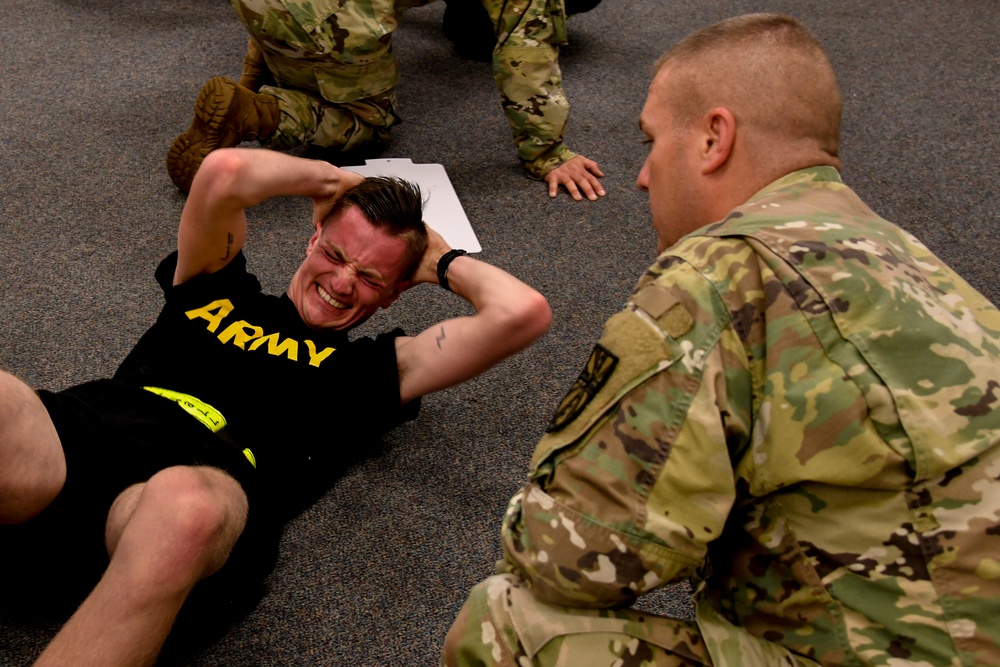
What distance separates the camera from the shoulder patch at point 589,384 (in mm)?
875

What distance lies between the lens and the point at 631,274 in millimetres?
2020

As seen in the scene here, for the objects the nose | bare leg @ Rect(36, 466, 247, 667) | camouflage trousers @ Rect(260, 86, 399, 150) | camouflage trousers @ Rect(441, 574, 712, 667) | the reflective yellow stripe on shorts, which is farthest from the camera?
camouflage trousers @ Rect(260, 86, 399, 150)

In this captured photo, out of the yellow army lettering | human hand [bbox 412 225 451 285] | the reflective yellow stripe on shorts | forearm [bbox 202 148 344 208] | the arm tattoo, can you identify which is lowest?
the reflective yellow stripe on shorts

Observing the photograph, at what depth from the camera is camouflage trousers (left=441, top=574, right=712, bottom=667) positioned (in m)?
0.91

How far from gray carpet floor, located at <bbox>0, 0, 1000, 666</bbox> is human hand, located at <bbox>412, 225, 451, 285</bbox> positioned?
10.6 inches

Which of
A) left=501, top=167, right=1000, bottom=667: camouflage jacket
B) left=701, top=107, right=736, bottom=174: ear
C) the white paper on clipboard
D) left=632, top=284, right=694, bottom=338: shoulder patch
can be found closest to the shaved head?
left=701, top=107, right=736, bottom=174: ear

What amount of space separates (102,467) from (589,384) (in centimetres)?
70

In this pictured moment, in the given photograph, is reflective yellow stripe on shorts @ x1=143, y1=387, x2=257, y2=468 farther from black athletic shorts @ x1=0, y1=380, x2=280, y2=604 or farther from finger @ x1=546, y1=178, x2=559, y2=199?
finger @ x1=546, y1=178, x2=559, y2=199

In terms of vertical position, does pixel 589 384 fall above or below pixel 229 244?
above

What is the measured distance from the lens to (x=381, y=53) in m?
2.24

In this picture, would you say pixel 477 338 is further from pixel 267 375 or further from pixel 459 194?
pixel 459 194

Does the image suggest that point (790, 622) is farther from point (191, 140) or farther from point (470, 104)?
point (470, 104)

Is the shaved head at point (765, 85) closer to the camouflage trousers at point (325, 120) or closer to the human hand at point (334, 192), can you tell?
the human hand at point (334, 192)

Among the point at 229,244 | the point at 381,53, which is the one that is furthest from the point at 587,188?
the point at 229,244
